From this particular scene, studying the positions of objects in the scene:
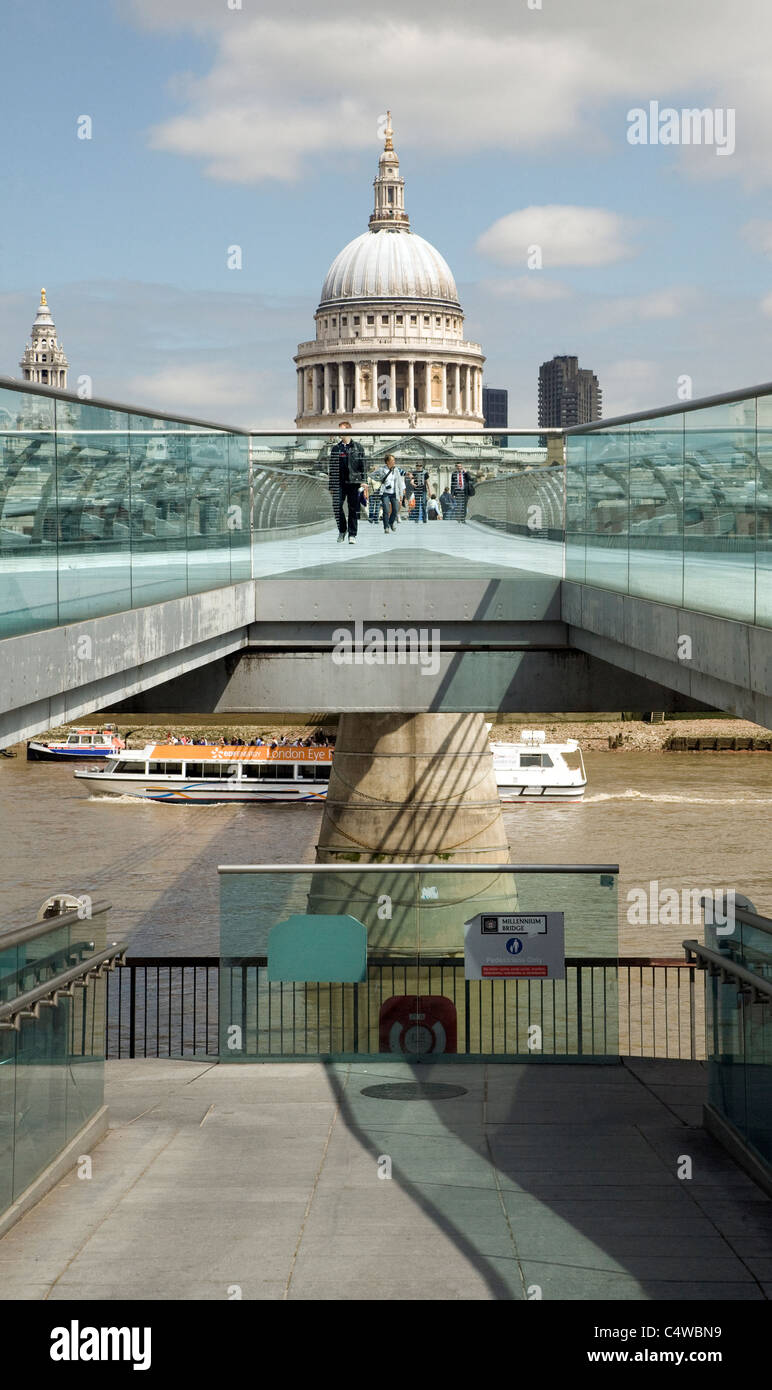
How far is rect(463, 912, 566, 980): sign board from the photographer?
36.7 ft

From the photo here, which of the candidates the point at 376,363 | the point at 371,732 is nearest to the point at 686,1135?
the point at 371,732

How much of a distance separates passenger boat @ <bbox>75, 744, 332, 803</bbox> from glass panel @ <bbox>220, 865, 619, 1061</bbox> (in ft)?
166

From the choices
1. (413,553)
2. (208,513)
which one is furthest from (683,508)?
(413,553)

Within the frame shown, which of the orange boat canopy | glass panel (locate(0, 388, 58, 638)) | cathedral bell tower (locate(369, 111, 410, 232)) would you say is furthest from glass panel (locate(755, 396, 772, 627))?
cathedral bell tower (locate(369, 111, 410, 232))

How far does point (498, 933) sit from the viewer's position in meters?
11.2

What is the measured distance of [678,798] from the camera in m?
58.4

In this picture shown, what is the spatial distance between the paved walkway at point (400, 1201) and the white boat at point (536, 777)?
4873 centimetres

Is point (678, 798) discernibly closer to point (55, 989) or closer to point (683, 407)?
point (683, 407)

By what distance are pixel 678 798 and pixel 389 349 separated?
73534 millimetres

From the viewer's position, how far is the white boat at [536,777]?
59188 millimetres

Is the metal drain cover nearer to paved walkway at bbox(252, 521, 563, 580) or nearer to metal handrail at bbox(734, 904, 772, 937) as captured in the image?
metal handrail at bbox(734, 904, 772, 937)

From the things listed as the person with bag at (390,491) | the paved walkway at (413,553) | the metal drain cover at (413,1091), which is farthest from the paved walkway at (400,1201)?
the person with bag at (390,491)
